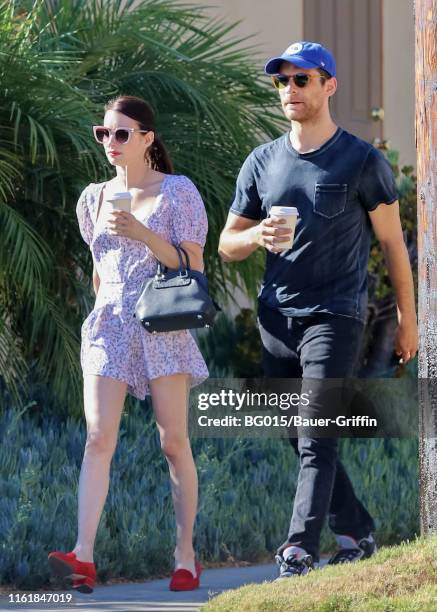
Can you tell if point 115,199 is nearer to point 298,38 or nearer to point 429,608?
point 429,608

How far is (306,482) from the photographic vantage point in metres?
5.27

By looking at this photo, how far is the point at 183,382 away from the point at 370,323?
17.9 feet

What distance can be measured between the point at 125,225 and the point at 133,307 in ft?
1.24

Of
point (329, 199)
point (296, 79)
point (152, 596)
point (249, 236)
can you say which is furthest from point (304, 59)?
point (152, 596)

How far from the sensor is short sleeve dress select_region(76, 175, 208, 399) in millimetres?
5363

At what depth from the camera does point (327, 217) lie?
5.26m

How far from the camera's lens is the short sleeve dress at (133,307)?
17.6 ft

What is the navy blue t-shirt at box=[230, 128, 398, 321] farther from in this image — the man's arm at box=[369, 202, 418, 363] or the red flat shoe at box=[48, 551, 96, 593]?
the red flat shoe at box=[48, 551, 96, 593]

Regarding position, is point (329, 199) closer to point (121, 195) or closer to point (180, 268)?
point (180, 268)

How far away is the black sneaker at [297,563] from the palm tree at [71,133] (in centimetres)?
278

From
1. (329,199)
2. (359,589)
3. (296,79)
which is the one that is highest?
(296,79)

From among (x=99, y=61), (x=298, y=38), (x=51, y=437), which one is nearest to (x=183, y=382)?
(x=51, y=437)

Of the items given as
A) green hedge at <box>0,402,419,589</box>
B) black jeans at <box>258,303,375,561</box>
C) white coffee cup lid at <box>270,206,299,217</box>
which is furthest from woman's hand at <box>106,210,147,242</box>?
green hedge at <box>0,402,419,589</box>

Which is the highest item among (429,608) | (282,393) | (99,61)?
(99,61)
